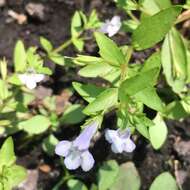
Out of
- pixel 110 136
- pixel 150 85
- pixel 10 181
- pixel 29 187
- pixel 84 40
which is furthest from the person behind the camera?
pixel 84 40

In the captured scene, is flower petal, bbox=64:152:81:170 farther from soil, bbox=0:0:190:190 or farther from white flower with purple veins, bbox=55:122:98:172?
soil, bbox=0:0:190:190

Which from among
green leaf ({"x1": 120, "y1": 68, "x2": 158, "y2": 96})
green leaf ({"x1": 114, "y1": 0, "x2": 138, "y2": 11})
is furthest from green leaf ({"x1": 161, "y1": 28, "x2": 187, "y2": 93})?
green leaf ({"x1": 120, "y1": 68, "x2": 158, "y2": 96})

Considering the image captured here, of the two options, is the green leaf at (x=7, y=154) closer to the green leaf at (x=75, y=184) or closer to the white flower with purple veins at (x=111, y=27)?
the green leaf at (x=75, y=184)

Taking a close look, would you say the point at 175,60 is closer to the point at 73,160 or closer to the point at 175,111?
the point at 175,111

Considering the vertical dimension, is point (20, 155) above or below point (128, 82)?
below

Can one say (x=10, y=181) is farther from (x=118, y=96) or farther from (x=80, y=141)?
(x=118, y=96)

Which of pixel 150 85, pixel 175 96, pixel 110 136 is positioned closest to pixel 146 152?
pixel 175 96

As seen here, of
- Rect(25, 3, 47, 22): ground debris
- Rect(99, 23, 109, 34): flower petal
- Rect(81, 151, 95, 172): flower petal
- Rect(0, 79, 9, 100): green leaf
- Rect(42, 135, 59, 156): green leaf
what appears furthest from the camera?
Rect(25, 3, 47, 22): ground debris
